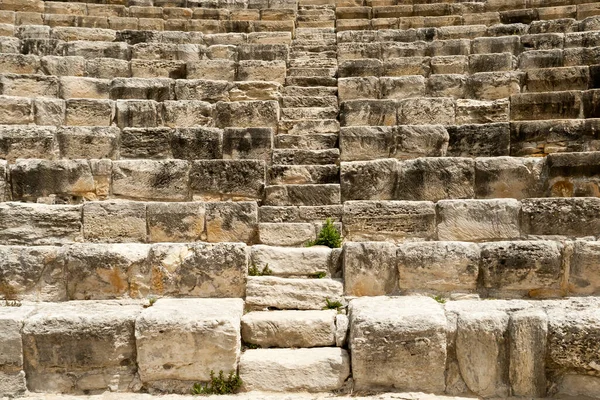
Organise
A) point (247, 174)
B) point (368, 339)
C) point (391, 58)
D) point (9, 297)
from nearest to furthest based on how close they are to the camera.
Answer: point (368, 339)
point (9, 297)
point (247, 174)
point (391, 58)

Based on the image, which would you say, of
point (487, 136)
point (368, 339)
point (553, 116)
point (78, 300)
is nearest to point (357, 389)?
point (368, 339)

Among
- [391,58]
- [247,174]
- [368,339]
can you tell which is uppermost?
[391,58]

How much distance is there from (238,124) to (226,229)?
6.46ft

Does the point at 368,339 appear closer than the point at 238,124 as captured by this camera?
Yes

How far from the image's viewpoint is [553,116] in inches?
277

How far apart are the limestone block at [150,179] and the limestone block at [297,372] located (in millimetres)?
2543

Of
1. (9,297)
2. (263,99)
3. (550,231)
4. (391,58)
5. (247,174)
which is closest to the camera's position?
(9,297)

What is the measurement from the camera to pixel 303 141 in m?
7.01

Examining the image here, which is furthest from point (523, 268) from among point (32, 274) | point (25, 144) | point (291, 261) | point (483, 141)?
point (25, 144)

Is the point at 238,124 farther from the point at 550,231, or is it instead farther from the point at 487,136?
the point at 550,231

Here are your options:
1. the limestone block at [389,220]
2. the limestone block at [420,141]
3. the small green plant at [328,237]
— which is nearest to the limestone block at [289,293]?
the small green plant at [328,237]

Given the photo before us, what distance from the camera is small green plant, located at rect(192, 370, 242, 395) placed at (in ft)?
13.5

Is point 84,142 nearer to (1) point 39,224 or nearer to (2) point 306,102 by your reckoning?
(1) point 39,224

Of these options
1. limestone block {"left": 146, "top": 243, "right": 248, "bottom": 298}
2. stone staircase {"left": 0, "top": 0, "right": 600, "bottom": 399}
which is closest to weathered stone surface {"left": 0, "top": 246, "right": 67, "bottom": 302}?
stone staircase {"left": 0, "top": 0, "right": 600, "bottom": 399}
